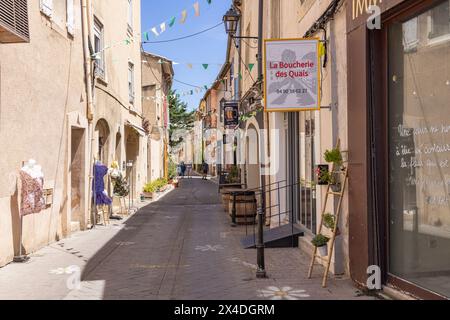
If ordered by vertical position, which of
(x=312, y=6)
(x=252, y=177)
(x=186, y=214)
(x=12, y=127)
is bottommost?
(x=186, y=214)

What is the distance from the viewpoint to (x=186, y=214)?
1584 cm

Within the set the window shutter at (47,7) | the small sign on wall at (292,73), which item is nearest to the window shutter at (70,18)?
the window shutter at (47,7)

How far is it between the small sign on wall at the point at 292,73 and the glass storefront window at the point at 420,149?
137 centimetres

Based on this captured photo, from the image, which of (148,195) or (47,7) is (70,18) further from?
(148,195)

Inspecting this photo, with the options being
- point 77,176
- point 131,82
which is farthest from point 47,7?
point 131,82

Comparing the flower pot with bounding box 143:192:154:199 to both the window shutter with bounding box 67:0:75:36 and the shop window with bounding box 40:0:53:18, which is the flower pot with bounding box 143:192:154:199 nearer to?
the window shutter with bounding box 67:0:75:36

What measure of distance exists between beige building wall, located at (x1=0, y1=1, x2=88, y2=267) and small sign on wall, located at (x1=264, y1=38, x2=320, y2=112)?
3.87m

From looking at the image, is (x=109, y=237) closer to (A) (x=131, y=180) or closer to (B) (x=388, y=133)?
(B) (x=388, y=133)

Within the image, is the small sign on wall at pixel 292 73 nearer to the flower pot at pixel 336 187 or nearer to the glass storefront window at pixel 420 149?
the flower pot at pixel 336 187

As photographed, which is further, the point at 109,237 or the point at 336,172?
the point at 109,237

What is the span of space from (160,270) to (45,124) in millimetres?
3699
